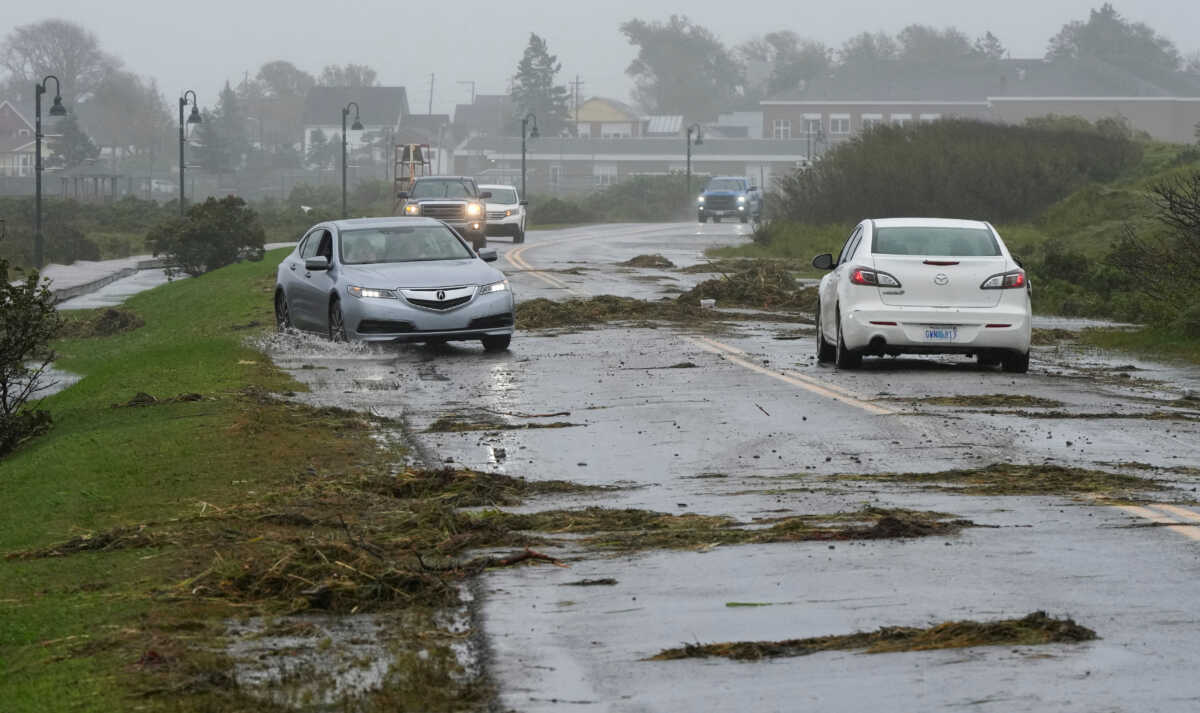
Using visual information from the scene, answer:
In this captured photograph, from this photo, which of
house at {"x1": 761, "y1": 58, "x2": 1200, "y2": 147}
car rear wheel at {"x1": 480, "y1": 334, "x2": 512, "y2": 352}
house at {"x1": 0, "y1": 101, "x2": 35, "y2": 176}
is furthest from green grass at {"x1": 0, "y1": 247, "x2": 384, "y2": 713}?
house at {"x1": 0, "y1": 101, "x2": 35, "y2": 176}

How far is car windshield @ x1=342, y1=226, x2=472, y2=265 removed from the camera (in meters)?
23.6

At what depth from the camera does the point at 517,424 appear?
599 inches

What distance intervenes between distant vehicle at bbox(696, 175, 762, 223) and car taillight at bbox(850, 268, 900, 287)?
62.8m

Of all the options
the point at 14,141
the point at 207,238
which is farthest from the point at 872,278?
the point at 14,141

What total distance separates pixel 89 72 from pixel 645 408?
170708 mm

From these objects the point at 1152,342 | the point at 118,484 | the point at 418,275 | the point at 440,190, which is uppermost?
the point at 440,190

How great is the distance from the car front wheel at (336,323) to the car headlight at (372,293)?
359 millimetres

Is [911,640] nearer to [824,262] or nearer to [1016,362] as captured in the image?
[1016,362]

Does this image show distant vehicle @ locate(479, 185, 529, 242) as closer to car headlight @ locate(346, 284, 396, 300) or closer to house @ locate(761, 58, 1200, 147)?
car headlight @ locate(346, 284, 396, 300)

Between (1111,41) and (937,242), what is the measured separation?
568ft

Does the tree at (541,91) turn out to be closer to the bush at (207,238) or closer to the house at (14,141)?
the house at (14,141)

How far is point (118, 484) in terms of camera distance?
40.5 feet

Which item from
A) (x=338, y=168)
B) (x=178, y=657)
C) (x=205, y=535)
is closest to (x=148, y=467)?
(x=205, y=535)

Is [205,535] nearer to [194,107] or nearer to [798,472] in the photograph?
[798,472]
